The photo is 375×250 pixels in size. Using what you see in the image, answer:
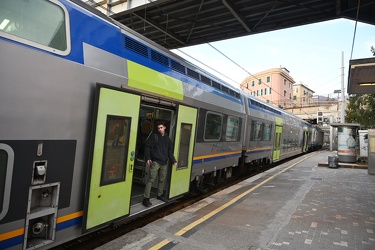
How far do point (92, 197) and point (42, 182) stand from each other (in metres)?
0.70

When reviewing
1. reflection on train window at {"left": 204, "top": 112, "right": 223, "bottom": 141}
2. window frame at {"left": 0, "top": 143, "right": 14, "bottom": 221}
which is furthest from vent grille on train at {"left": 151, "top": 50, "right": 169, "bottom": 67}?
window frame at {"left": 0, "top": 143, "right": 14, "bottom": 221}

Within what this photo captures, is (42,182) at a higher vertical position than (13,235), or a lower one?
higher

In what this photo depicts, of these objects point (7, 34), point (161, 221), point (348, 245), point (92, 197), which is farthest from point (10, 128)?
point (348, 245)

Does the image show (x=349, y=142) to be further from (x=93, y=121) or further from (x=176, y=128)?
(x=93, y=121)

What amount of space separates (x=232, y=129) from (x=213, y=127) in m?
1.49

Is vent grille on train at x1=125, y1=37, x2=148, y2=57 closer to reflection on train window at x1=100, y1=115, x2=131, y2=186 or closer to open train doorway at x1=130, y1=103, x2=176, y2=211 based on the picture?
open train doorway at x1=130, y1=103, x2=176, y2=211

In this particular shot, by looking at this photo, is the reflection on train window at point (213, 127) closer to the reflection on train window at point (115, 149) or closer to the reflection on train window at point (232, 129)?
the reflection on train window at point (232, 129)

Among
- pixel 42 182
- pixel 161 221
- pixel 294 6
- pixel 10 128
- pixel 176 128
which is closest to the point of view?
pixel 10 128

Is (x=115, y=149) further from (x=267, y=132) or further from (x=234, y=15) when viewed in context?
(x=267, y=132)

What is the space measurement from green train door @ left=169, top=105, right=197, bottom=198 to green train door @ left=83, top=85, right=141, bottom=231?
57.7 inches

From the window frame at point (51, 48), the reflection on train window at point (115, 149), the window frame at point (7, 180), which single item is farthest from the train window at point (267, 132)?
the window frame at point (7, 180)

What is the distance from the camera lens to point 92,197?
3.25 m

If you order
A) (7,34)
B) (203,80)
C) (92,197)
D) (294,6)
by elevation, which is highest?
(294,6)

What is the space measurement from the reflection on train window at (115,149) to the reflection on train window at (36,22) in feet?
3.70
